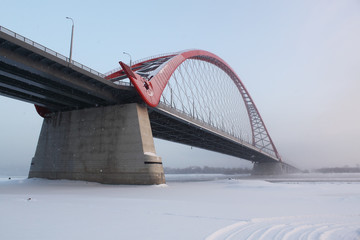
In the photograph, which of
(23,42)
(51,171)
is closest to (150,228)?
(23,42)

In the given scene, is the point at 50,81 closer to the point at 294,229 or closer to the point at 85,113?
the point at 85,113

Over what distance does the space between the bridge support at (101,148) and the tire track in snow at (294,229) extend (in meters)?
18.1

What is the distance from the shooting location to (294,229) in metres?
6.04

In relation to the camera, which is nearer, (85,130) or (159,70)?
(85,130)

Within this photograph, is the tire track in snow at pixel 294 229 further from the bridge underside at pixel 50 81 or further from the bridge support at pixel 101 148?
the bridge underside at pixel 50 81

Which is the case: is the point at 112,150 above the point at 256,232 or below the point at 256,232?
above

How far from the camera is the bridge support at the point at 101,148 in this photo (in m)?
25.1

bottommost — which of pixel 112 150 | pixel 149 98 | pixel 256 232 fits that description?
pixel 256 232

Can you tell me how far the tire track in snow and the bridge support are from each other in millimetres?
18105

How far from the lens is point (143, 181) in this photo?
79.3 feet

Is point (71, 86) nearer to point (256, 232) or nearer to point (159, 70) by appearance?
point (159, 70)

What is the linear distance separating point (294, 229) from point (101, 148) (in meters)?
23.7

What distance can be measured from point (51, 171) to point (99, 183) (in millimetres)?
7207

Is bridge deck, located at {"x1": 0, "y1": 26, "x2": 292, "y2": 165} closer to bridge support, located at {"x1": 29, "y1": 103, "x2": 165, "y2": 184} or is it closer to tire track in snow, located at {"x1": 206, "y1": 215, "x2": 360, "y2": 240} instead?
bridge support, located at {"x1": 29, "y1": 103, "x2": 165, "y2": 184}
